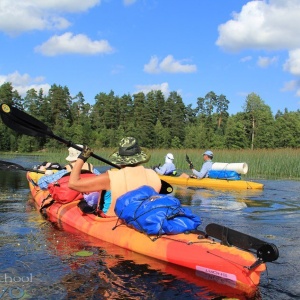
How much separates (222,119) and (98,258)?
7326 cm

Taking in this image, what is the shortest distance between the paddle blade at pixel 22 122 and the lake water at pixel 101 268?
152 centimetres

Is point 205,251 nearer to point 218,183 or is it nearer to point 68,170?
point 68,170

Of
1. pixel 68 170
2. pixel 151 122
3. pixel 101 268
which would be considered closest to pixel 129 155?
pixel 101 268

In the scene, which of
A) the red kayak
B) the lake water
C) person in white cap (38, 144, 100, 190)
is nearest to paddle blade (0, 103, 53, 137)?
person in white cap (38, 144, 100, 190)

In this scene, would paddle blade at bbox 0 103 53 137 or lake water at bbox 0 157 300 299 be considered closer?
lake water at bbox 0 157 300 299

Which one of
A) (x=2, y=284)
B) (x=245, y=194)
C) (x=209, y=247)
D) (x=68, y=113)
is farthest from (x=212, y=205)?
(x=68, y=113)

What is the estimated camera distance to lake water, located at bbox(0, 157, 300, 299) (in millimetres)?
3762

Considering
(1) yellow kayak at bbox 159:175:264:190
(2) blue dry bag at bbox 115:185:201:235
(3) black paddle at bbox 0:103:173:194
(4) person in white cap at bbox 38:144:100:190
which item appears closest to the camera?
(2) blue dry bag at bbox 115:185:201:235

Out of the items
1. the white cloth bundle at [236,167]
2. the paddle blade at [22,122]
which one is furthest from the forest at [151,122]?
the paddle blade at [22,122]

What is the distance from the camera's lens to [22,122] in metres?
6.59

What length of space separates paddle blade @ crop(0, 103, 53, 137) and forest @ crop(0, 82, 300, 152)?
48.2 meters

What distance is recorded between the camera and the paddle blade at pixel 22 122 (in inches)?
256

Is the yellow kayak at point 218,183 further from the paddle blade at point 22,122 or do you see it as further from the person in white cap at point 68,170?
the paddle blade at point 22,122

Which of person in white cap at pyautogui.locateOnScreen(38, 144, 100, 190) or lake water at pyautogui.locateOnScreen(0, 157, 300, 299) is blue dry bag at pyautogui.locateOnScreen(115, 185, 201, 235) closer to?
lake water at pyautogui.locateOnScreen(0, 157, 300, 299)
